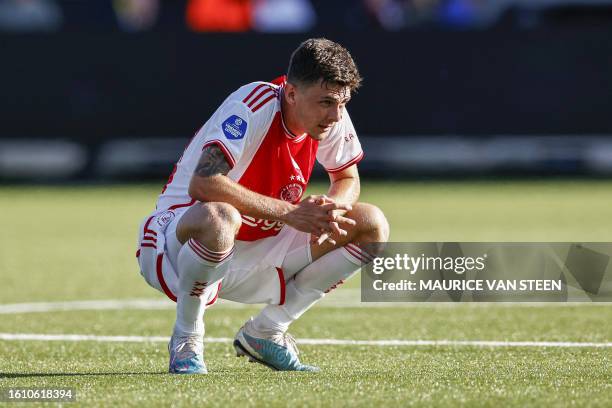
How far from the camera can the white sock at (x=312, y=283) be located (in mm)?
5590

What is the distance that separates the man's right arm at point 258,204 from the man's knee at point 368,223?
10.8 inches

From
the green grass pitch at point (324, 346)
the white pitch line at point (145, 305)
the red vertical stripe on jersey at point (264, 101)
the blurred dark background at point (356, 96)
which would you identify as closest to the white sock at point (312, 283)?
the green grass pitch at point (324, 346)

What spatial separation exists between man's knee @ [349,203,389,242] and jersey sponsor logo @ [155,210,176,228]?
80 cm

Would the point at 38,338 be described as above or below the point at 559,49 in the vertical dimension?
below

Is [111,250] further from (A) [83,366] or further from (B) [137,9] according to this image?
(B) [137,9]

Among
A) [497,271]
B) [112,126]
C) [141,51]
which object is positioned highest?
[141,51]

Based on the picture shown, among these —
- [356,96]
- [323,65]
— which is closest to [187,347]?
[323,65]

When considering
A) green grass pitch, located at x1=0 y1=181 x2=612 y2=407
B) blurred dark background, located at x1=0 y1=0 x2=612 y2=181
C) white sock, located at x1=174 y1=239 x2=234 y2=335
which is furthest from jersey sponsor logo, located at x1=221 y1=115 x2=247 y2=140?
blurred dark background, located at x1=0 y1=0 x2=612 y2=181

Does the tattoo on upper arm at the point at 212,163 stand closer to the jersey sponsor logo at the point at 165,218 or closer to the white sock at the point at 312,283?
the jersey sponsor logo at the point at 165,218

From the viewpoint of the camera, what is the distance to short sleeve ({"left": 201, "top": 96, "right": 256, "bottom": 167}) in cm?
521

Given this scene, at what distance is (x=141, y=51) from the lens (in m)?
17.2

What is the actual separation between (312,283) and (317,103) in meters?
0.90

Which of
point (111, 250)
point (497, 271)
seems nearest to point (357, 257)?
point (497, 271)

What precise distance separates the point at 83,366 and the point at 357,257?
51.9 inches
